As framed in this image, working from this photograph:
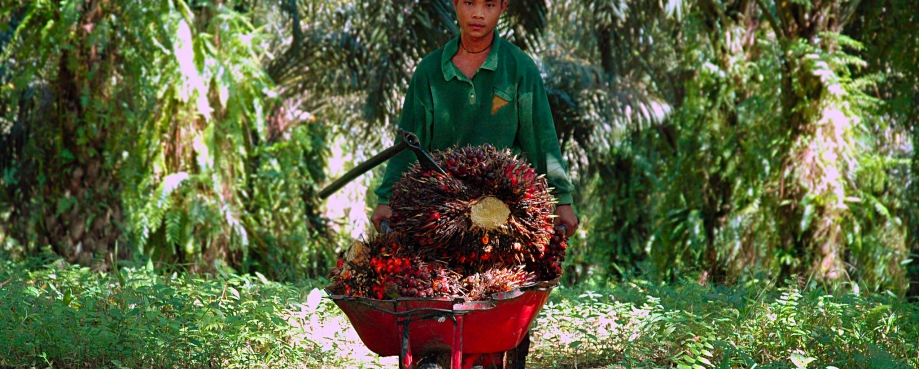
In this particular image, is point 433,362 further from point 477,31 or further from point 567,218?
point 477,31

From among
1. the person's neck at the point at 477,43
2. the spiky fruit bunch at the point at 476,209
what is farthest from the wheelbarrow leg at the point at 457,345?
the person's neck at the point at 477,43

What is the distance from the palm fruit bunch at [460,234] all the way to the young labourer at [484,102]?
51 cm

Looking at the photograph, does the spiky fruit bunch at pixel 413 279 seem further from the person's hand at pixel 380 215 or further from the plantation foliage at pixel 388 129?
the plantation foliage at pixel 388 129

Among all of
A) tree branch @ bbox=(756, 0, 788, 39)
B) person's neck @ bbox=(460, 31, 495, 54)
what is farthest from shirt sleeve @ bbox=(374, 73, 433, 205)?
tree branch @ bbox=(756, 0, 788, 39)

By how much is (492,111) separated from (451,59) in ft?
1.02

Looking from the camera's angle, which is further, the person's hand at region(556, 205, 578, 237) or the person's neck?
the person's neck

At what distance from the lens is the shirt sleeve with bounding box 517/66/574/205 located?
13.1ft

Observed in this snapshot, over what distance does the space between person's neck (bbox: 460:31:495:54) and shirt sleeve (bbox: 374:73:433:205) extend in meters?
0.24

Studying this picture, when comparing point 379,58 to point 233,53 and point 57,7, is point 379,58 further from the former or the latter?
point 57,7

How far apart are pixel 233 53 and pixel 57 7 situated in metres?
1.42

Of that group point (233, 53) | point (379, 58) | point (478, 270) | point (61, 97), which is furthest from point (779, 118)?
point (61, 97)

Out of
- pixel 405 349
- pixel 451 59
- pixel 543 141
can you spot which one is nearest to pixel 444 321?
pixel 405 349

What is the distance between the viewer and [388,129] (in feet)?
33.9

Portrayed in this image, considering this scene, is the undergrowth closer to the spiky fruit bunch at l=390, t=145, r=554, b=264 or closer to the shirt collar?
the spiky fruit bunch at l=390, t=145, r=554, b=264
